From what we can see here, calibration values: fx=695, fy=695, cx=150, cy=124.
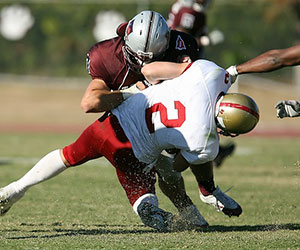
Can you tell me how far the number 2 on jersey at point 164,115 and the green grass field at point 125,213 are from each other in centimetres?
78

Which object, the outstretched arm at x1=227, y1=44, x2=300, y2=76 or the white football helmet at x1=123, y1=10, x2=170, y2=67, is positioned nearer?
the outstretched arm at x1=227, y1=44, x2=300, y2=76

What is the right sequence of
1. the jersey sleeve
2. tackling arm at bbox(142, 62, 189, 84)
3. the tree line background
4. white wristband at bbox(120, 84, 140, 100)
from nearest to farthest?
tackling arm at bbox(142, 62, 189, 84)
white wristband at bbox(120, 84, 140, 100)
the jersey sleeve
the tree line background

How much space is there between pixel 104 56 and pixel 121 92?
16.8 inches

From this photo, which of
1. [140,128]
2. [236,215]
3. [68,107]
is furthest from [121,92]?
[68,107]

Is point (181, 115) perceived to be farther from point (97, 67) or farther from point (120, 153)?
point (97, 67)

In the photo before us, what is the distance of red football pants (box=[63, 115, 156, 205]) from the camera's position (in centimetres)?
512

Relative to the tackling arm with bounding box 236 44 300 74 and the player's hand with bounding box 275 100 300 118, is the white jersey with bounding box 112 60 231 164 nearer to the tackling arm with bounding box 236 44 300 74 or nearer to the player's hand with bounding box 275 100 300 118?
the tackling arm with bounding box 236 44 300 74

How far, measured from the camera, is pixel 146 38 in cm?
510

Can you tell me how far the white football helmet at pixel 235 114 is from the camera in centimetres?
466

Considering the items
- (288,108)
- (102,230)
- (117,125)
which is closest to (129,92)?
(117,125)

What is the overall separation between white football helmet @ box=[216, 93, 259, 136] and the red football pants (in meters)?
0.76

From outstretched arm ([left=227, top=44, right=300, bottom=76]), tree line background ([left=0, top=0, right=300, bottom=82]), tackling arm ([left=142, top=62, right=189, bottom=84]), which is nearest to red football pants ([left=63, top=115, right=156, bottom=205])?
tackling arm ([left=142, top=62, right=189, bottom=84])

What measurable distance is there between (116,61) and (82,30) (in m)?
16.6

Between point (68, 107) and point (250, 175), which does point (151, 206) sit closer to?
point (250, 175)
